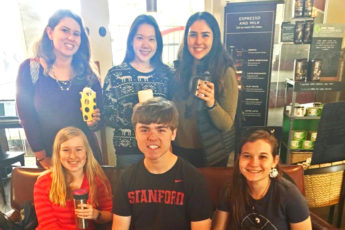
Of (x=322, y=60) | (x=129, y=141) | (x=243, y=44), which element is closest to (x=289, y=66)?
(x=322, y=60)

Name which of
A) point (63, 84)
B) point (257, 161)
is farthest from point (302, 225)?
point (63, 84)

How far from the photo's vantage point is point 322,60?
2.78 meters

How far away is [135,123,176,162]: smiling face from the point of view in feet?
3.80

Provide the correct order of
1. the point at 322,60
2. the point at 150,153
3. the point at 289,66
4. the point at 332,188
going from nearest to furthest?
the point at 150,153, the point at 332,188, the point at 322,60, the point at 289,66

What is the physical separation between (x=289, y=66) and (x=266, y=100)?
95cm

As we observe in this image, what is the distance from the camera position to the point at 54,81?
5.13 feet

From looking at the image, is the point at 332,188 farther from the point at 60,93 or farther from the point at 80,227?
the point at 60,93

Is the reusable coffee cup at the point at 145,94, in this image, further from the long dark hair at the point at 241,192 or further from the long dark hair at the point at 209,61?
the long dark hair at the point at 241,192

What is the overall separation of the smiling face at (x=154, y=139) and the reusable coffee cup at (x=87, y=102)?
55 cm

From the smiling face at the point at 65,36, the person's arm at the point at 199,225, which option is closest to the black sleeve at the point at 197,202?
the person's arm at the point at 199,225

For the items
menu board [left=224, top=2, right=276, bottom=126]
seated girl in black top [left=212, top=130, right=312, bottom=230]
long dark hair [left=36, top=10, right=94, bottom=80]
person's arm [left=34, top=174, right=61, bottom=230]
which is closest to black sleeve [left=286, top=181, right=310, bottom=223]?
seated girl in black top [left=212, top=130, right=312, bottom=230]

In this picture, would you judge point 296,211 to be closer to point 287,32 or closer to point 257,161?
point 257,161

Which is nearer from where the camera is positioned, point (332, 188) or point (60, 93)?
point (60, 93)

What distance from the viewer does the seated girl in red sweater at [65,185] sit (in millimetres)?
1322
